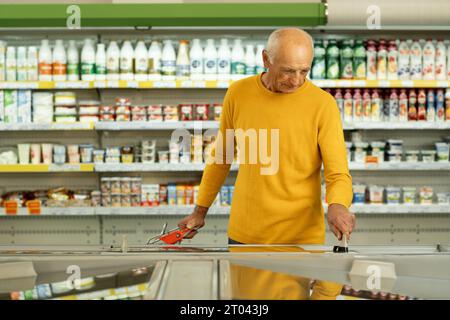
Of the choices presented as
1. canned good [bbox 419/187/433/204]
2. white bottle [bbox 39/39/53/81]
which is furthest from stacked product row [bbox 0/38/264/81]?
canned good [bbox 419/187/433/204]

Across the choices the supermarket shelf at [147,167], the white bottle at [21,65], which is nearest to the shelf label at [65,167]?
the supermarket shelf at [147,167]

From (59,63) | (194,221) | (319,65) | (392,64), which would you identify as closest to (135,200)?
(59,63)

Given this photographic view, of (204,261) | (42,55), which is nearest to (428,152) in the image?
(42,55)

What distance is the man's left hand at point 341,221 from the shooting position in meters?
2.25

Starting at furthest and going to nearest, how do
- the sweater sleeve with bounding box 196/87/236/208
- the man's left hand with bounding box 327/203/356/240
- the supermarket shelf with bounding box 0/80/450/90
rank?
1. the supermarket shelf with bounding box 0/80/450/90
2. the sweater sleeve with bounding box 196/87/236/208
3. the man's left hand with bounding box 327/203/356/240

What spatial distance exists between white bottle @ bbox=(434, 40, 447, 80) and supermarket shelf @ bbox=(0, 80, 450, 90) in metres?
0.09

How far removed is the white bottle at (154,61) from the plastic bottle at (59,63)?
649 millimetres

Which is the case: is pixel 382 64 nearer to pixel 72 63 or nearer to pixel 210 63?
pixel 210 63

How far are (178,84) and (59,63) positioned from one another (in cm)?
92

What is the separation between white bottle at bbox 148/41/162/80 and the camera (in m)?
4.86

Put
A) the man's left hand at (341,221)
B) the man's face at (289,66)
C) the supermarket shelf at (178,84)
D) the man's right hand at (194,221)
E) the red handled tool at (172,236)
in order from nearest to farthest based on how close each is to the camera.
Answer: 1. the man's left hand at (341,221)
2. the red handled tool at (172,236)
3. the man's face at (289,66)
4. the man's right hand at (194,221)
5. the supermarket shelf at (178,84)

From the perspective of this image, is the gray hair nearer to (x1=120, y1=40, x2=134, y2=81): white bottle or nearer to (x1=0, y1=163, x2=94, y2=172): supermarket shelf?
(x1=120, y1=40, x2=134, y2=81): white bottle

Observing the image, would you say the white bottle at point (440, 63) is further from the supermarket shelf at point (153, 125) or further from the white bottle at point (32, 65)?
the white bottle at point (32, 65)

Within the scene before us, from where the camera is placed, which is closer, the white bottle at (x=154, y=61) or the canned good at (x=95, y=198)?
the white bottle at (x=154, y=61)
